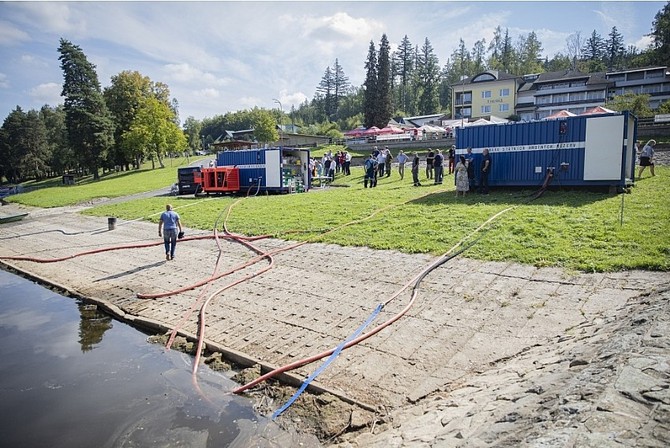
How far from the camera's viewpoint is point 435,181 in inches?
838

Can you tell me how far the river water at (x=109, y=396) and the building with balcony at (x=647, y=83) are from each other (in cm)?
7335

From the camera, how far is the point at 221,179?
84.2 feet

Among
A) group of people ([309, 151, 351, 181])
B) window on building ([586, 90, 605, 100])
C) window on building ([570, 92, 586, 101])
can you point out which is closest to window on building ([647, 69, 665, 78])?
window on building ([586, 90, 605, 100])

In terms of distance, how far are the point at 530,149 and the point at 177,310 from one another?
14.0 m

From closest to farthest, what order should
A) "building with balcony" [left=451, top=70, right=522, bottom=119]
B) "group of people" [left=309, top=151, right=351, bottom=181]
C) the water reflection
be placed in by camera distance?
1. the water reflection
2. "group of people" [left=309, top=151, right=351, bottom=181]
3. "building with balcony" [left=451, top=70, right=522, bottom=119]

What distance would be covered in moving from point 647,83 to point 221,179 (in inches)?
2666

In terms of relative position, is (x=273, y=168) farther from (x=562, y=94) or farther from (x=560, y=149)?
(x=562, y=94)

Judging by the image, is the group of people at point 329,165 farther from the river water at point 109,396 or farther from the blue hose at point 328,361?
the blue hose at point 328,361

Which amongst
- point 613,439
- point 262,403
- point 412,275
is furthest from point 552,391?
point 412,275

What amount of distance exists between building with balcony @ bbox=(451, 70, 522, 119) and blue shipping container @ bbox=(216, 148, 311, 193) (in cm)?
5282

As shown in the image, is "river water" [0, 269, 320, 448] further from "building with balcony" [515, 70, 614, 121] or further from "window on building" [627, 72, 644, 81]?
"window on building" [627, 72, 644, 81]

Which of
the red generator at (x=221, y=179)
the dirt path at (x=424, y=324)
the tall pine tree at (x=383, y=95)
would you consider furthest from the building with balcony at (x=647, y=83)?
the dirt path at (x=424, y=324)

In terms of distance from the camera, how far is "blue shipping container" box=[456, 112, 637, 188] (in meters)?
14.7

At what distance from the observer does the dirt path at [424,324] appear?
4.04 m
